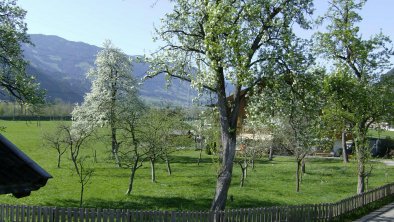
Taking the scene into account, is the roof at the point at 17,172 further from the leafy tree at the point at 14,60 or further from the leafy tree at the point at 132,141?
the leafy tree at the point at 132,141

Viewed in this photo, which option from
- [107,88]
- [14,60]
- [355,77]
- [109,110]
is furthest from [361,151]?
[107,88]

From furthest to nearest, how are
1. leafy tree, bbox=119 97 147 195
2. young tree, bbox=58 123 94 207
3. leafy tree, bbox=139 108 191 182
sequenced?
leafy tree, bbox=139 108 191 182 → leafy tree, bbox=119 97 147 195 → young tree, bbox=58 123 94 207

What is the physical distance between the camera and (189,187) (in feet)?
117

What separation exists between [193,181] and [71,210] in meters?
21.0

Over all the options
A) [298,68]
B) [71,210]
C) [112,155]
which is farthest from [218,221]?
[112,155]

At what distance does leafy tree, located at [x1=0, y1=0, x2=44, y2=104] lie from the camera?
24.8 m

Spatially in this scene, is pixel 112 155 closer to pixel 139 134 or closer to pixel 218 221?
pixel 139 134

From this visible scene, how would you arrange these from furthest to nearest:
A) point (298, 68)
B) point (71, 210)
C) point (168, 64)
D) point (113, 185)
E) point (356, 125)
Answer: point (113, 185), point (356, 125), point (168, 64), point (298, 68), point (71, 210)

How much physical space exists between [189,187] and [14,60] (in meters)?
16.9

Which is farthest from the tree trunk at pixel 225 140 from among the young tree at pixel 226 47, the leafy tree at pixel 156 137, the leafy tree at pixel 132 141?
the leafy tree at pixel 156 137

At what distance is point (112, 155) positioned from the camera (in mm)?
54438

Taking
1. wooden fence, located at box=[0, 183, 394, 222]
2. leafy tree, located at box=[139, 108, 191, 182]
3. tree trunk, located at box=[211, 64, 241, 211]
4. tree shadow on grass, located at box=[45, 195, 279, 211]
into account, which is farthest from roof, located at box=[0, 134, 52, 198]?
leafy tree, located at box=[139, 108, 191, 182]

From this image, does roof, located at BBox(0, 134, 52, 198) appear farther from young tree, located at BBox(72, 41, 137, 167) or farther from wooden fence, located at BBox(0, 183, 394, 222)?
young tree, located at BBox(72, 41, 137, 167)

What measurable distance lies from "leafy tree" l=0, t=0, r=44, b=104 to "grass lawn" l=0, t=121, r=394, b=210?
7.56 meters
